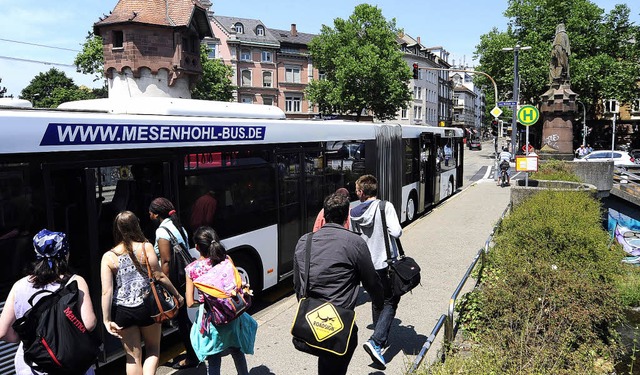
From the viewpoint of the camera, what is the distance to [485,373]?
324 cm

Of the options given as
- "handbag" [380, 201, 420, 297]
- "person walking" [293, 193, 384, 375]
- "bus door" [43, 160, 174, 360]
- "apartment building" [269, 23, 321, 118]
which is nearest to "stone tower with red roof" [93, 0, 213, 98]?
"bus door" [43, 160, 174, 360]

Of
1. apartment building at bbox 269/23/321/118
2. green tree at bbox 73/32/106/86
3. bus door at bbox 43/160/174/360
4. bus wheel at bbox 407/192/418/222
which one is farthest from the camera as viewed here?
apartment building at bbox 269/23/321/118

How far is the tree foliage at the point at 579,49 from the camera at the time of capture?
47.9 m

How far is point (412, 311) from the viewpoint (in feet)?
24.3

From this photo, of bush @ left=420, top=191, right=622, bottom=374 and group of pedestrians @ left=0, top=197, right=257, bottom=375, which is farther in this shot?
group of pedestrians @ left=0, top=197, right=257, bottom=375

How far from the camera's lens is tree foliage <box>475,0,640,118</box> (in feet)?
157

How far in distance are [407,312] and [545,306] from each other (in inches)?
104

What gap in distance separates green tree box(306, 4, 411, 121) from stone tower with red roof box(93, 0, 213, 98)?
22129mm

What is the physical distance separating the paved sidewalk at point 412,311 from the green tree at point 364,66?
1499 inches

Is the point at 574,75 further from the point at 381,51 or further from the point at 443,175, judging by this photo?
the point at 443,175

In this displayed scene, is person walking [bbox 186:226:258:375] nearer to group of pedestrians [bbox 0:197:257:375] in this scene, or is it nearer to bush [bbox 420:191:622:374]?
group of pedestrians [bbox 0:197:257:375]

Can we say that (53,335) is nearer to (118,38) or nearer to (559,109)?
(559,109)

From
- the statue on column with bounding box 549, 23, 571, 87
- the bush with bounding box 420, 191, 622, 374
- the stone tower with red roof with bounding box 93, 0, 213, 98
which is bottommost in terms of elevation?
the bush with bounding box 420, 191, 622, 374

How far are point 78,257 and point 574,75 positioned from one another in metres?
51.5
